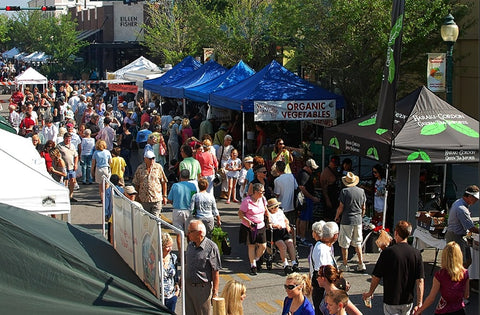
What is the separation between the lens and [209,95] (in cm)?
2153

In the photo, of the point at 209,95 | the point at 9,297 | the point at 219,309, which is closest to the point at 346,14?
the point at 209,95

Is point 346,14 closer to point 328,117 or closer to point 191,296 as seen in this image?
point 328,117

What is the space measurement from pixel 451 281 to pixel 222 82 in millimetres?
14903

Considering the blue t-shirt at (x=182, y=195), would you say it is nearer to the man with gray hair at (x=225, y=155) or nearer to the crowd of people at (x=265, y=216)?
the crowd of people at (x=265, y=216)

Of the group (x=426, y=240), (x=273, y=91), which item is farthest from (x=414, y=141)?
(x=273, y=91)

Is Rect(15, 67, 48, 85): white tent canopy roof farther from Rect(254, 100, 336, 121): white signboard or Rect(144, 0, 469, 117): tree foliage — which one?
Rect(254, 100, 336, 121): white signboard

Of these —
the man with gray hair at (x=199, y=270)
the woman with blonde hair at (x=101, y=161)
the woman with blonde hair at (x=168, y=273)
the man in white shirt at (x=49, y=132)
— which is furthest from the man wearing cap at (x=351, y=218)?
the man in white shirt at (x=49, y=132)

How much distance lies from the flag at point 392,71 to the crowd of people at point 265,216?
1069 millimetres

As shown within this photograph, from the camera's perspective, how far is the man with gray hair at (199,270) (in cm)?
898

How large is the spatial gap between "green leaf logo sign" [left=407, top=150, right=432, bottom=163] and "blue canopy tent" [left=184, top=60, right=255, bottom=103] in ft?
33.5

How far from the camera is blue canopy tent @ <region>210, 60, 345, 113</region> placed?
1820cm

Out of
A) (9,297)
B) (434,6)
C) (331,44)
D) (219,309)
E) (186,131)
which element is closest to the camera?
(9,297)

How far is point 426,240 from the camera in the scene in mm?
11734

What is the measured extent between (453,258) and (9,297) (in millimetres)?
4458
